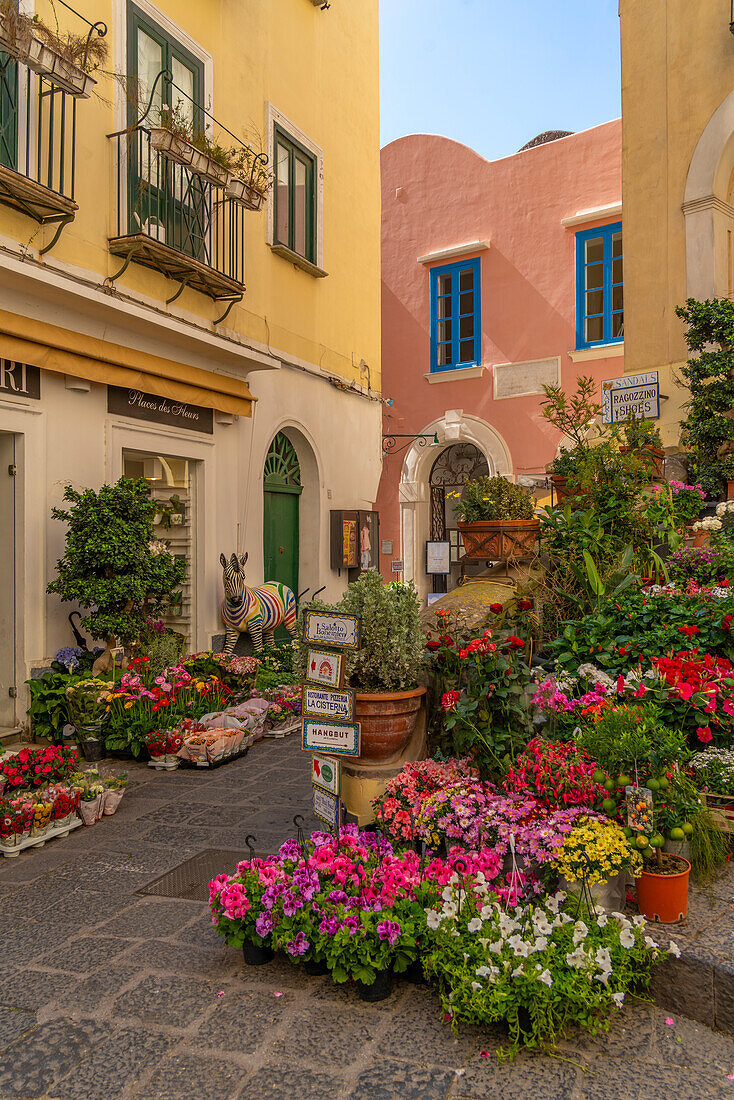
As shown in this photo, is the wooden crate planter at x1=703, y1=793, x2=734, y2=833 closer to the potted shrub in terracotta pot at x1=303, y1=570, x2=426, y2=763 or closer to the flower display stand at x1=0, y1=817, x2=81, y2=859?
the potted shrub in terracotta pot at x1=303, y1=570, x2=426, y2=763

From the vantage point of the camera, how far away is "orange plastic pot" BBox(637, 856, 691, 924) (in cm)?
314

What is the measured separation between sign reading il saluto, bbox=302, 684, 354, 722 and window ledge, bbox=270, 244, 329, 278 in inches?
289

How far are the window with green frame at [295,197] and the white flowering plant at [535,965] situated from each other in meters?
8.66

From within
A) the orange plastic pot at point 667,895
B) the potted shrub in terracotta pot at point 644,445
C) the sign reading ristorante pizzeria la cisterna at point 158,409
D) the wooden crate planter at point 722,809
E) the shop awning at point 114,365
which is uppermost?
the shop awning at point 114,365

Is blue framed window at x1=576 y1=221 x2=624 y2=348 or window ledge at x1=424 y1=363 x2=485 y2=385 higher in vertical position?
blue framed window at x1=576 y1=221 x2=624 y2=348

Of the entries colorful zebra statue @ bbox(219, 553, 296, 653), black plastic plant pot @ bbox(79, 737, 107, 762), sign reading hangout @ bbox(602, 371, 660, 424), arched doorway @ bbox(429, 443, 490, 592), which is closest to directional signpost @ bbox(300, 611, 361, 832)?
black plastic plant pot @ bbox(79, 737, 107, 762)

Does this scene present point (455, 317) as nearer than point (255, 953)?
No

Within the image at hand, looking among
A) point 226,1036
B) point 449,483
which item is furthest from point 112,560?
point 449,483

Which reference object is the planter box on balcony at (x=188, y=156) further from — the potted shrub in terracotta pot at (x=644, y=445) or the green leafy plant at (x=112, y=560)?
the potted shrub in terracotta pot at (x=644, y=445)

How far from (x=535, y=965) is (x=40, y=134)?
682 cm

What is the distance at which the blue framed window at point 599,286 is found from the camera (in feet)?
44.9

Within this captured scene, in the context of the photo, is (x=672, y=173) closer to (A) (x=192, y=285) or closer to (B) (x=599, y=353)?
(B) (x=599, y=353)

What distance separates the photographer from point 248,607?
8586 mm

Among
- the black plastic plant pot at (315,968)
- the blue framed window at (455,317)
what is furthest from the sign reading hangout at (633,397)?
the black plastic plant pot at (315,968)
